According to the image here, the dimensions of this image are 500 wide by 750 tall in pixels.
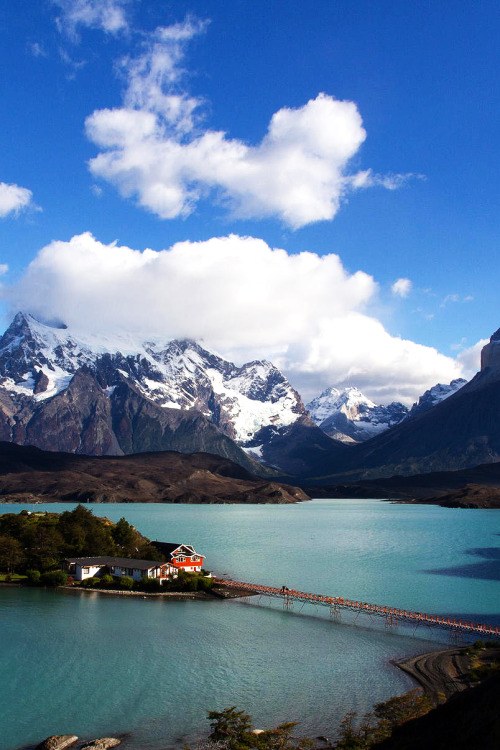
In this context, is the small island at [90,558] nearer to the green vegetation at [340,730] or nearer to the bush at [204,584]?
the bush at [204,584]

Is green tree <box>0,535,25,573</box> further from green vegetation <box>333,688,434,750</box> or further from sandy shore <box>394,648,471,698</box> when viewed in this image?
green vegetation <box>333,688,434,750</box>

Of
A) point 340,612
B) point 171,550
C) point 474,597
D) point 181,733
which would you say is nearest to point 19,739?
point 181,733

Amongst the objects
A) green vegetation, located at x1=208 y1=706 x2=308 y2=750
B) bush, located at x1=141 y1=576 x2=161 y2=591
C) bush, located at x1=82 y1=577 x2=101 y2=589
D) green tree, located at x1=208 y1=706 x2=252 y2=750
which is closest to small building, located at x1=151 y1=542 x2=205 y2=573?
bush, located at x1=141 y1=576 x2=161 y2=591

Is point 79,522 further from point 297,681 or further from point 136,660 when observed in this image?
point 297,681

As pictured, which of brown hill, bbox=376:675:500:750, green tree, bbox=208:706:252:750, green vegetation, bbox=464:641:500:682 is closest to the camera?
brown hill, bbox=376:675:500:750

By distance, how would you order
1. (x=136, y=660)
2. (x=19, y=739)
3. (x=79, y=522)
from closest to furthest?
(x=19, y=739), (x=136, y=660), (x=79, y=522)

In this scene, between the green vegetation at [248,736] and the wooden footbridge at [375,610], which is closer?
the green vegetation at [248,736]

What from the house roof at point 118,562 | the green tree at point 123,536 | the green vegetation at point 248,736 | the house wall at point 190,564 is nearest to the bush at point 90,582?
the house roof at point 118,562
